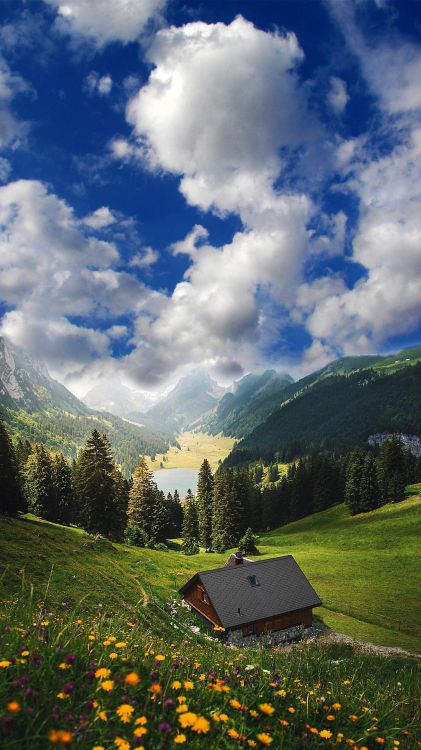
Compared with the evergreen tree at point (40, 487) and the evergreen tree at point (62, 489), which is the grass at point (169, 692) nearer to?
the evergreen tree at point (40, 487)

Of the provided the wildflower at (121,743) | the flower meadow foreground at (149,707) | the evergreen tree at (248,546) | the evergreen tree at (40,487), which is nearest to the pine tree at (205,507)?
the evergreen tree at (248,546)

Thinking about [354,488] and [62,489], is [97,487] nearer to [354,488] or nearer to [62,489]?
[62,489]

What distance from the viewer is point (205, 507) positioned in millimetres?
94375

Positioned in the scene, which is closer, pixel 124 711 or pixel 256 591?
pixel 124 711

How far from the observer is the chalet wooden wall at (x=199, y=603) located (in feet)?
122

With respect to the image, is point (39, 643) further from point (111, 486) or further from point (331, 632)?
point (111, 486)

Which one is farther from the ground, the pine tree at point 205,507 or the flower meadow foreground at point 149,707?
the flower meadow foreground at point 149,707

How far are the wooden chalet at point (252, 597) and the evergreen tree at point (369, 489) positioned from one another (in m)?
58.7

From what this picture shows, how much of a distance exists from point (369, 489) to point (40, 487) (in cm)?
7479

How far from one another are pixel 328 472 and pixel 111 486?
75.8m

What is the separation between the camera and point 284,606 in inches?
1554

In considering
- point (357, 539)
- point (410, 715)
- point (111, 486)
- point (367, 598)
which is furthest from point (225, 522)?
point (410, 715)

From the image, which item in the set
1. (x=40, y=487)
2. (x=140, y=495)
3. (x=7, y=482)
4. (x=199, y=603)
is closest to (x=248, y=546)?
(x=140, y=495)

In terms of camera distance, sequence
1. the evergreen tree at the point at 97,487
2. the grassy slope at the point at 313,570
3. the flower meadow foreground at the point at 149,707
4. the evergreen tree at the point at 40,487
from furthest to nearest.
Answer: the evergreen tree at the point at 40,487, the evergreen tree at the point at 97,487, the grassy slope at the point at 313,570, the flower meadow foreground at the point at 149,707
